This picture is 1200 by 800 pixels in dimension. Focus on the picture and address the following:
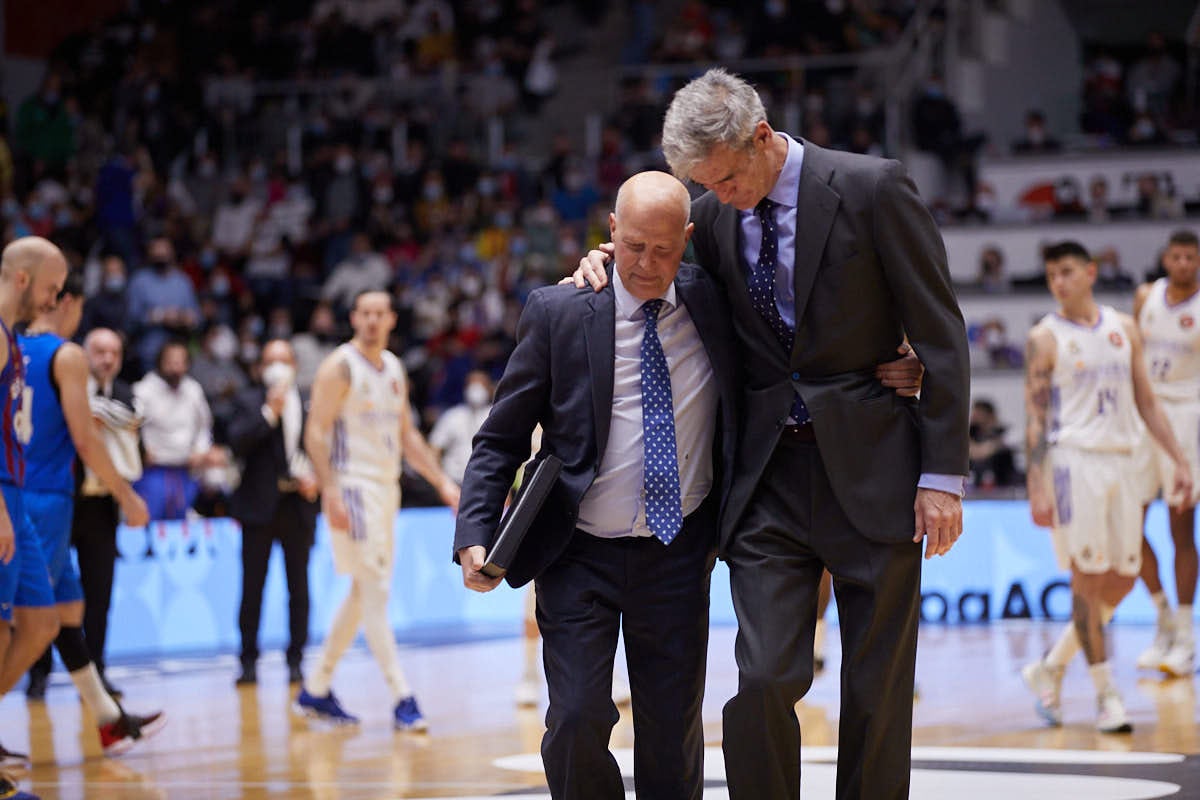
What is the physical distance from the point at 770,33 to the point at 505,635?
9.67 m

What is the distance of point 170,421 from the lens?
46.3ft

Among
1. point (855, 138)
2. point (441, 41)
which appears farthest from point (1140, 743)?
point (441, 41)

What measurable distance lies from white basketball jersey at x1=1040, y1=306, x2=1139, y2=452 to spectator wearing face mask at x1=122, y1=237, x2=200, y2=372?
35.3 ft

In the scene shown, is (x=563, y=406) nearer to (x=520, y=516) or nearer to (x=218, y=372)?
(x=520, y=516)

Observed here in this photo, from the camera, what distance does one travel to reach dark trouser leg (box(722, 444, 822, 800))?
4.46m

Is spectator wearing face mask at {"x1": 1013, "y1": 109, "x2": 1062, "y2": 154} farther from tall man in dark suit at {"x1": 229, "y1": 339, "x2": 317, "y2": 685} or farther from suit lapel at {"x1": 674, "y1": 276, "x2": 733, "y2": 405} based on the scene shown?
suit lapel at {"x1": 674, "y1": 276, "x2": 733, "y2": 405}

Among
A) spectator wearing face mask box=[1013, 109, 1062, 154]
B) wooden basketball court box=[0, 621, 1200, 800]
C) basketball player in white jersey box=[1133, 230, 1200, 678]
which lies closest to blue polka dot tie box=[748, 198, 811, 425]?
wooden basketball court box=[0, 621, 1200, 800]

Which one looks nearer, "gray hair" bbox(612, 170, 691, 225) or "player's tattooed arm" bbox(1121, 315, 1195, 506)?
"gray hair" bbox(612, 170, 691, 225)

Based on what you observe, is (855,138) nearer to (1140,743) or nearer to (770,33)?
(770,33)

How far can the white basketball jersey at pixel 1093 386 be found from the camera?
8.81 meters

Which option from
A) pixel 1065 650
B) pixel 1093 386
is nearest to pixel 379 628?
pixel 1065 650

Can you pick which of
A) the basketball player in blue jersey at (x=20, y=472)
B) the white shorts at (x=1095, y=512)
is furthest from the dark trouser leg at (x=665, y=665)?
the white shorts at (x=1095, y=512)

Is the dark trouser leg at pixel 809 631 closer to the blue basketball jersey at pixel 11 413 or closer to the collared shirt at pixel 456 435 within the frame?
the blue basketball jersey at pixel 11 413

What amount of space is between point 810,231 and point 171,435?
10396mm
